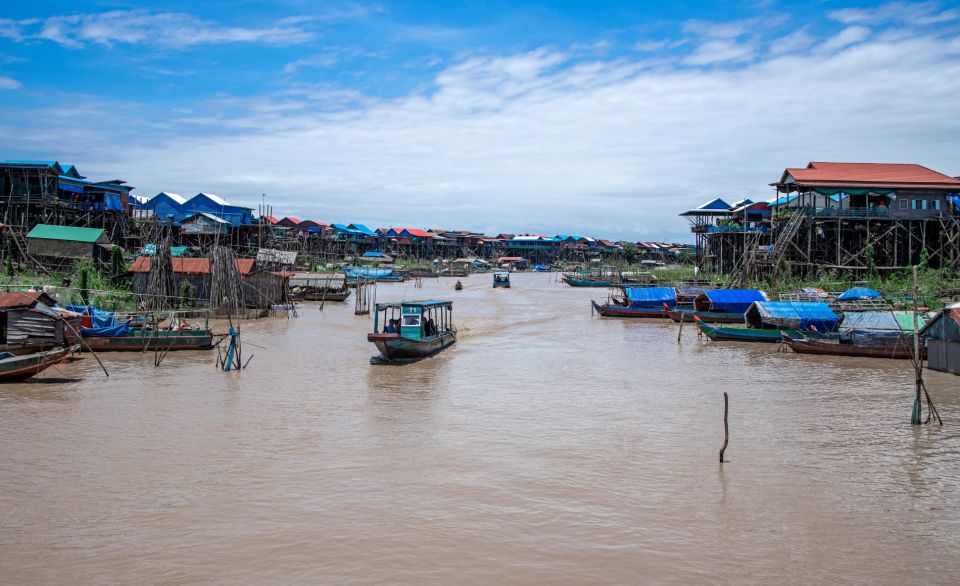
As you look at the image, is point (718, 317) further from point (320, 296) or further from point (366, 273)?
point (366, 273)

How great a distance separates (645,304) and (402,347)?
18884mm

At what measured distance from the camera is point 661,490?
33.3 ft

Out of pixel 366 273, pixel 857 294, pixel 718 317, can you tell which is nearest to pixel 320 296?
pixel 366 273

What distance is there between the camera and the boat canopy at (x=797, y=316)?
25266 mm

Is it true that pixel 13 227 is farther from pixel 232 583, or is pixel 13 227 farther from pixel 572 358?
pixel 232 583

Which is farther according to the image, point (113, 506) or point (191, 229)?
point (191, 229)

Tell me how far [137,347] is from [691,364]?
1682 cm

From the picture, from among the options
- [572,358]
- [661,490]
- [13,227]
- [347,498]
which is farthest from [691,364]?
[13,227]

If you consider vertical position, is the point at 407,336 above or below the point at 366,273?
below

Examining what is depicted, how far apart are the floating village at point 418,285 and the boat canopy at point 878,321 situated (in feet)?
0.18

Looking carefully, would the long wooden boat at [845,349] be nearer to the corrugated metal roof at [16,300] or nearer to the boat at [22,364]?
the boat at [22,364]

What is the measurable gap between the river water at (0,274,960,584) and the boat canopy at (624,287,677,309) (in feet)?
53.8

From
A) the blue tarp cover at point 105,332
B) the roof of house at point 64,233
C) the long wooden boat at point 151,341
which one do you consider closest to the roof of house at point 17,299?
the blue tarp cover at point 105,332

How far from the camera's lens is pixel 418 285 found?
207ft
